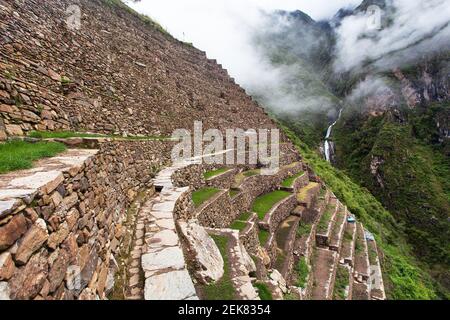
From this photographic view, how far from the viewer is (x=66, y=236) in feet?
7.47

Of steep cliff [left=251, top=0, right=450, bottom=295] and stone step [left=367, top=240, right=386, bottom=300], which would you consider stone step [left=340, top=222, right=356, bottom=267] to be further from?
steep cliff [left=251, top=0, right=450, bottom=295]

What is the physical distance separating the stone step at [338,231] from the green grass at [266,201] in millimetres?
2855

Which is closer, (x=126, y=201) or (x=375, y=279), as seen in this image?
(x=126, y=201)

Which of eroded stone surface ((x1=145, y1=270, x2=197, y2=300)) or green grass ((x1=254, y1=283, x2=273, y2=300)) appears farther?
green grass ((x1=254, y1=283, x2=273, y2=300))

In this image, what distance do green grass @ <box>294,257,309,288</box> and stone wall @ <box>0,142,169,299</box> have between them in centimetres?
607

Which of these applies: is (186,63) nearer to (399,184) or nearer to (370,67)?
(399,184)

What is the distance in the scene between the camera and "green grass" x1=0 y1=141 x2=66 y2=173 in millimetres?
2834

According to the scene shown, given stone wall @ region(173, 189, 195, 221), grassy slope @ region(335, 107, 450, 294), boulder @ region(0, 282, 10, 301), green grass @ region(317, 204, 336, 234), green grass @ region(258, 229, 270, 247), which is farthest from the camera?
grassy slope @ region(335, 107, 450, 294)

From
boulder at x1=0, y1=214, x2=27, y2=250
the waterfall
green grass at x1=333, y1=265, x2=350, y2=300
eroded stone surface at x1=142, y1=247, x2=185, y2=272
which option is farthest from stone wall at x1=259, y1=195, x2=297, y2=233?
the waterfall

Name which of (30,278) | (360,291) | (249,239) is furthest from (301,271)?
(30,278)

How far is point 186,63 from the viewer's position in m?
19.7

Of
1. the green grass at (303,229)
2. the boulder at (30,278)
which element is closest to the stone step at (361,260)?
the green grass at (303,229)

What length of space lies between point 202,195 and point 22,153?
5.20 meters

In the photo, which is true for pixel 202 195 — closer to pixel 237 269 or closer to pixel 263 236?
pixel 263 236
